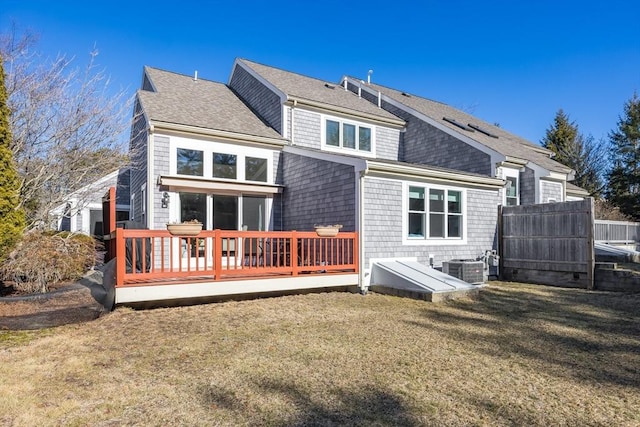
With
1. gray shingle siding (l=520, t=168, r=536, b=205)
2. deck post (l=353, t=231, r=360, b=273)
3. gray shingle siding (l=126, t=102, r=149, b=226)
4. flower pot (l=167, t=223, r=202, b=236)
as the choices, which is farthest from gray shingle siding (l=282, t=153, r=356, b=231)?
gray shingle siding (l=520, t=168, r=536, b=205)

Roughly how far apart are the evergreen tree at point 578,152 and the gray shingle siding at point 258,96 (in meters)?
29.6

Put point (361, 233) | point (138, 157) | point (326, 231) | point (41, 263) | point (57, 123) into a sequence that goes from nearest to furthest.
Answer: point (326, 231), point (41, 263), point (361, 233), point (57, 123), point (138, 157)

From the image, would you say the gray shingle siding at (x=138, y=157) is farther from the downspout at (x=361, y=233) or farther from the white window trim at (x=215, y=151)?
the downspout at (x=361, y=233)

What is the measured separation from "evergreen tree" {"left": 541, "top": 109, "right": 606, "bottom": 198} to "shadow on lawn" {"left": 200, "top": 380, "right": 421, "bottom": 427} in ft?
120

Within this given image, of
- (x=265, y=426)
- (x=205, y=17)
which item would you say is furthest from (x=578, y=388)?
(x=205, y=17)

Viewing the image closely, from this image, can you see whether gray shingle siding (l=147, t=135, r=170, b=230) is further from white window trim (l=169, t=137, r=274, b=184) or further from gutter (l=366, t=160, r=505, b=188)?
gutter (l=366, t=160, r=505, b=188)

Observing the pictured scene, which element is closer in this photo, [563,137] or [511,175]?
[511,175]

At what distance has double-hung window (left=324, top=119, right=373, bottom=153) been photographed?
13570mm

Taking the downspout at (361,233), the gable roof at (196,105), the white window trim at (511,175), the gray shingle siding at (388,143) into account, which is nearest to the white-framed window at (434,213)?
the downspout at (361,233)

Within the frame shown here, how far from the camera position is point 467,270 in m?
9.48

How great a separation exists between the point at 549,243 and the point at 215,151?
9872mm

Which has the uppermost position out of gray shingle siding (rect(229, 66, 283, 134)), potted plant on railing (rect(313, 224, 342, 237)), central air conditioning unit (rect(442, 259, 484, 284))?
gray shingle siding (rect(229, 66, 283, 134))

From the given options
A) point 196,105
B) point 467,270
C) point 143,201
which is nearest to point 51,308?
point 143,201

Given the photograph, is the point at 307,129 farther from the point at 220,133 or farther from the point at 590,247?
the point at 590,247
